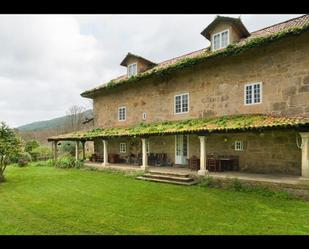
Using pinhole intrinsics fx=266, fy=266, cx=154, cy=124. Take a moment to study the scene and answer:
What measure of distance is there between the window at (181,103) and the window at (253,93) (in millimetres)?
3829

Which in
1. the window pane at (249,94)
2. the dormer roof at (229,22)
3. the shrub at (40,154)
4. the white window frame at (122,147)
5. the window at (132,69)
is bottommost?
the shrub at (40,154)

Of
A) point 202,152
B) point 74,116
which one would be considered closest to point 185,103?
point 202,152

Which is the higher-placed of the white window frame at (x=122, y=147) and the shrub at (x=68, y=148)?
the white window frame at (x=122, y=147)

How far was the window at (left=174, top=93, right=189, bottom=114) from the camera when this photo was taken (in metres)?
16.5

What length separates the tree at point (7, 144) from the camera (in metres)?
14.4

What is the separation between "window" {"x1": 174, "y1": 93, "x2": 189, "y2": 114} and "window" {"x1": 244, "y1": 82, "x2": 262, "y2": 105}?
383 centimetres

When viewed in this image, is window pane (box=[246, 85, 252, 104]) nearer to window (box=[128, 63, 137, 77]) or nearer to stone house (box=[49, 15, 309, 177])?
stone house (box=[49, 15, 309, 177])

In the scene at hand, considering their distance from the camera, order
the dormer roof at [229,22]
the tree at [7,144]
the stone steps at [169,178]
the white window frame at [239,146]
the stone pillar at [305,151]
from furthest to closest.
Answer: the dormer roof at [229,22] → the tree at [7,144] → the white window frame at [239,146] → the stone steps at [169,178] → the stone pillar at [305,151]

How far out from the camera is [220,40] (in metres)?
15.2

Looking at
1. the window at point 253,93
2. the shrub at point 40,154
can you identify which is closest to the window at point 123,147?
the window at point 253,93

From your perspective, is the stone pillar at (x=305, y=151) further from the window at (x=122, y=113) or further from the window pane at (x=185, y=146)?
the window at (x=122, y=113)

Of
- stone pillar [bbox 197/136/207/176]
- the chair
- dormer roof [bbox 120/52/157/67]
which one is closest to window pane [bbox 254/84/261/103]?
stone pillar [bbox 197/136/207/176]
